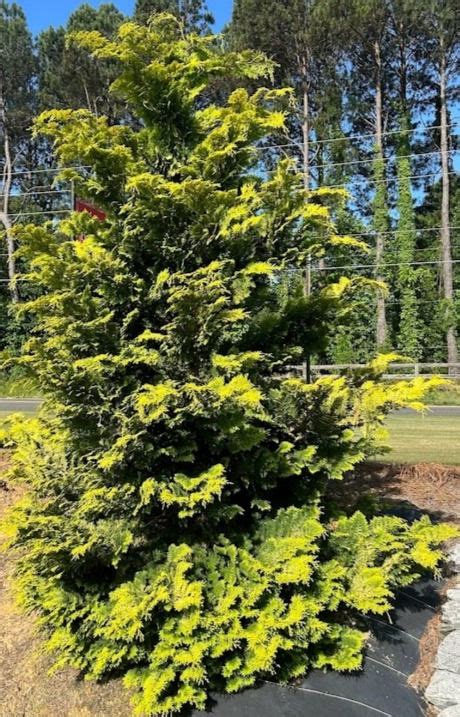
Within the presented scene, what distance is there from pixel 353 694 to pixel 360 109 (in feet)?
89.1

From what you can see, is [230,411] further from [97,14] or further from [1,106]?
[1,106]

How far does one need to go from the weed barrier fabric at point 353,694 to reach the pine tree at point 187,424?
89 mm

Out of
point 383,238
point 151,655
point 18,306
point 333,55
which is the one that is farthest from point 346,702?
point 333,55

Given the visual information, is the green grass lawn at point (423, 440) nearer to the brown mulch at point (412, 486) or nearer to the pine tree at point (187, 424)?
the brown mulch at point (412, 486)

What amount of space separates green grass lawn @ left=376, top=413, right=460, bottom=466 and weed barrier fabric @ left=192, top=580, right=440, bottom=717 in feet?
8.03

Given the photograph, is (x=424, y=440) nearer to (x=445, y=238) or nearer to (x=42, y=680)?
(x=42, y=680)

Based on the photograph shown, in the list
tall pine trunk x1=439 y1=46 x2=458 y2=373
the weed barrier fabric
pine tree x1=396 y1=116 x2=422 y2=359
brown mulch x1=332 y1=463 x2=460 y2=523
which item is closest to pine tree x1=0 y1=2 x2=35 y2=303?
pine tree x1=396 y1=116 x2=422 y2=359

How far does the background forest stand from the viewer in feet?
73.2

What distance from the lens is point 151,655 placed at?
2.87 metres

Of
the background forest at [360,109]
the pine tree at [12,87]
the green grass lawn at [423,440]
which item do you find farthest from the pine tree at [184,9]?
the green grass lawn at [423,440]

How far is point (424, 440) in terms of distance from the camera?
25.6 ft

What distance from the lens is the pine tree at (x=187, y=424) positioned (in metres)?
2.94

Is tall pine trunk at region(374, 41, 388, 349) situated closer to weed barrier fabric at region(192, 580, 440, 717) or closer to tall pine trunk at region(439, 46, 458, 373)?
tall pine trunk at region(439, 46, 458, 373)

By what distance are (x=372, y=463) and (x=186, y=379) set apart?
12.2 ft
